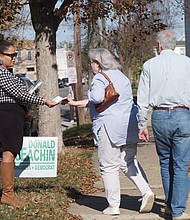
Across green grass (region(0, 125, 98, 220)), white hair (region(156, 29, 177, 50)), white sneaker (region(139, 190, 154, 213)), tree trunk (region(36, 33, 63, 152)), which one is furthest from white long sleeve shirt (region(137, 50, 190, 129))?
tree trunk (region(36, 33, 63, 152))

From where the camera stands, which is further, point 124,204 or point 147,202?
point 124,204

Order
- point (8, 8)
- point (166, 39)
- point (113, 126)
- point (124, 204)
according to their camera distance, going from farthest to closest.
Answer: point (8, 8) < point (124, 204) < point (113, 126) < point (166, 39)

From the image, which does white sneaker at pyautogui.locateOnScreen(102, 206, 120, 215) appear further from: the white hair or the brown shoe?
the white hair

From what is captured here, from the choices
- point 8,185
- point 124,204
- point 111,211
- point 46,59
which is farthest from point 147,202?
point 46,59

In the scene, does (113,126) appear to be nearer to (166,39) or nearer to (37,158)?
(166,39)

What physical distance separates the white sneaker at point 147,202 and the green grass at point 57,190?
0.71 metres

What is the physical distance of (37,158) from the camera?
7367 millimetres

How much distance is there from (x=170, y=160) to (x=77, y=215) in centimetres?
129

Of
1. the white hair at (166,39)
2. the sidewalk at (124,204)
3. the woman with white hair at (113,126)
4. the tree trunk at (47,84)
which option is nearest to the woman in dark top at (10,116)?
the woman with white hair at (113,126)

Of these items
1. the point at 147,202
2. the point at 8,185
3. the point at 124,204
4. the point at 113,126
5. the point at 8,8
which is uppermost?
the point at 8,8

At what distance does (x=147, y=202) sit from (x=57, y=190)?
1.74 meters

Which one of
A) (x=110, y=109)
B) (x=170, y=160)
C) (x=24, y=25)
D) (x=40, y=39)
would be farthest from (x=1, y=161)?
(x=24, y=25)

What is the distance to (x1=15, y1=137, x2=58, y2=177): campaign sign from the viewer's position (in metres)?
7.30

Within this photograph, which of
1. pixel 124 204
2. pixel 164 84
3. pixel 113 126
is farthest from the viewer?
pixel 124 204
